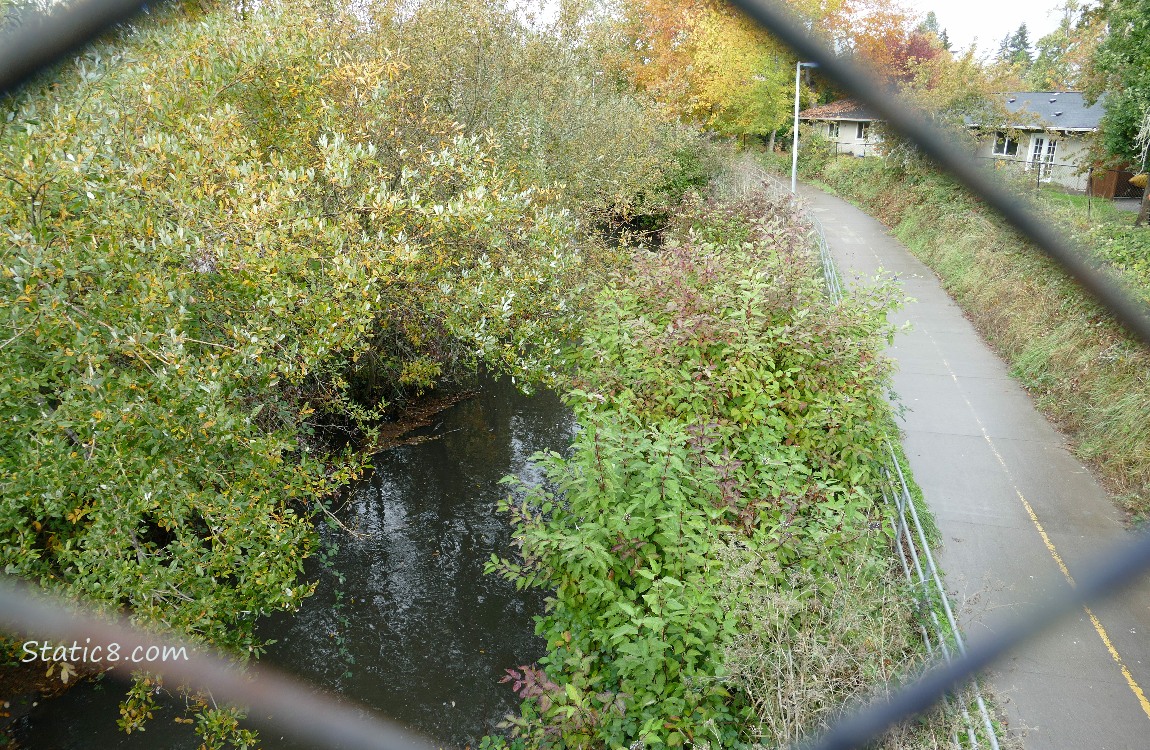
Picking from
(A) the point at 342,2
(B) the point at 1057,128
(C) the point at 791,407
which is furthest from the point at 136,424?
(B) the point at 1057,128

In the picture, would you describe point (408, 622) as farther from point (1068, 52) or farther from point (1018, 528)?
point (1068, 52)

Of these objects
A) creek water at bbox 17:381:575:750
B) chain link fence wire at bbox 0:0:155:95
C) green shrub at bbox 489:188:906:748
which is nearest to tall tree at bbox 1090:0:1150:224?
green shrub at bbox 489:188:906:748

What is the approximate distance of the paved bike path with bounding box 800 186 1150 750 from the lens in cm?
684

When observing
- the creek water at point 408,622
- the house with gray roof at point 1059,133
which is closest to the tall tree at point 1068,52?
the house with gray roof at point 1059,133

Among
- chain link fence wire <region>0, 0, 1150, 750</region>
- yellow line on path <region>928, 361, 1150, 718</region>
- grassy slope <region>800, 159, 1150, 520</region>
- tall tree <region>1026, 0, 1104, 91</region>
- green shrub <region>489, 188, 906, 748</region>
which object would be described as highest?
tall tree <region>1026, 0, 1104, 91</region>

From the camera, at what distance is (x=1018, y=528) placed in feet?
32.4

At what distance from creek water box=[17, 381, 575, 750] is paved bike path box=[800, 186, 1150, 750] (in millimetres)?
5531

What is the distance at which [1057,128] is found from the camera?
32281mm

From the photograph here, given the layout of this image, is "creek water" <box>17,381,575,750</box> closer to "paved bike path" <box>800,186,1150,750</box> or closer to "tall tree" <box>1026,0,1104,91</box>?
"paved bike path" <box>800,186,1150,750</box>

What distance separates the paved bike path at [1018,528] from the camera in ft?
22.4

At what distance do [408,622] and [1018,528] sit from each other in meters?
8.86

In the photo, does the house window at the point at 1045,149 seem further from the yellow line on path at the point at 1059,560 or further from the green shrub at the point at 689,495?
the green shrub at the point at 689,495

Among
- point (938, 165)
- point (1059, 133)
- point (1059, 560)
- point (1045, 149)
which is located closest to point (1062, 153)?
point (1045, 149)

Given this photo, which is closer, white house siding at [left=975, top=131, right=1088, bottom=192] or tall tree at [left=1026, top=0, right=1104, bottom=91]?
tall tree at [left=1026, top=0, right=1104, bottom=91]
